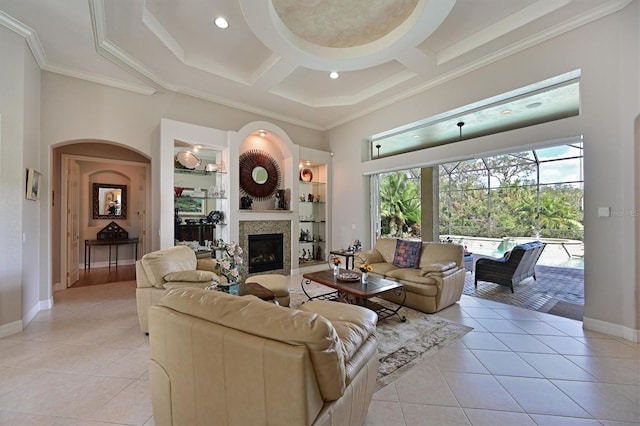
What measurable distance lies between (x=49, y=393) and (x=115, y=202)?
6.59 meters

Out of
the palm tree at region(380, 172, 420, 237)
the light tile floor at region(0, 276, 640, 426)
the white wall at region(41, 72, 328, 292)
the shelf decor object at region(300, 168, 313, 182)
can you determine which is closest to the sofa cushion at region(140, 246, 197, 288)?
the light tile floor at region(0, 276, 640, 426)

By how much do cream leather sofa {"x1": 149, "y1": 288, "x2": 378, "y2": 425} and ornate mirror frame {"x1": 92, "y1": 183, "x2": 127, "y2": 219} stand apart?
7.41 meters

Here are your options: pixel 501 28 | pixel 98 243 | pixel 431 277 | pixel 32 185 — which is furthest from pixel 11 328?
pixel 501 28

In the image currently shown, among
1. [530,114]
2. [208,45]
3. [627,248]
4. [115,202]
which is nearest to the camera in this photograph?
[627,248]

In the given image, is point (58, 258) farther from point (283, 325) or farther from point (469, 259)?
point (469, 259)

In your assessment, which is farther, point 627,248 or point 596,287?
point 596,287

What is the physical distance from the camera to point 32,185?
348 cm

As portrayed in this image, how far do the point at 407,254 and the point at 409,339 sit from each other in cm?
188

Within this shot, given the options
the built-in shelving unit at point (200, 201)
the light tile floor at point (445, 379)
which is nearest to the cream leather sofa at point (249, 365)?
the light tile floor at point (445, 379)

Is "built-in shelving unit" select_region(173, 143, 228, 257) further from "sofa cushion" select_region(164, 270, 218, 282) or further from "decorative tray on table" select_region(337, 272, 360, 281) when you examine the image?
"decorative tray on table" select_region(337, 272, 360, 281)

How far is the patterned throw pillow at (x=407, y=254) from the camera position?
15.1 feet

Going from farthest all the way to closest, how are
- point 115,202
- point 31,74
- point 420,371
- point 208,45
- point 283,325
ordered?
1. point 115,202
2. point 208,45
3. point 31,74
4. point 420,371
5. point 283,325

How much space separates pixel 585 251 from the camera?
333 centimetres

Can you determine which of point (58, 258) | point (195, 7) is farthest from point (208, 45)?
point (58, 258)
